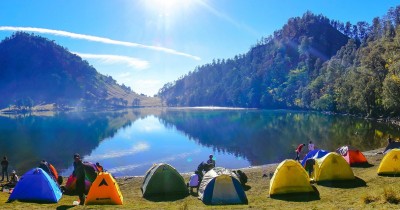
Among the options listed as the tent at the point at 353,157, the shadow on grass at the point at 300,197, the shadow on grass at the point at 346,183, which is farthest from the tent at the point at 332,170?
the tent at the point at 353,157

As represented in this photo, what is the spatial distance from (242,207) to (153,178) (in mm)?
7280

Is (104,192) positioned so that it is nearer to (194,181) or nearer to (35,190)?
(35,190)

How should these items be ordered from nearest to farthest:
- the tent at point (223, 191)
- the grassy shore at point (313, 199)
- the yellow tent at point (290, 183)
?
the grassy shore at point (313, 199) → the tent at point (223, 191) → the yellow tent at point (290, 183)

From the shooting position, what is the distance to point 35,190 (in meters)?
20.3

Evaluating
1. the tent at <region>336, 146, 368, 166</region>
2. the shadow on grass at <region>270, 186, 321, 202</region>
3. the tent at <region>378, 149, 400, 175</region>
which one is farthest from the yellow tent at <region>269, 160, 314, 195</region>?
the tent at <region>336, 146, 368, 166</region>

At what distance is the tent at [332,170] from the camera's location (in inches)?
971

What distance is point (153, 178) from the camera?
76.0ft

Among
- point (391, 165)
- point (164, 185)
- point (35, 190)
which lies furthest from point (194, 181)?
point (391, 165)

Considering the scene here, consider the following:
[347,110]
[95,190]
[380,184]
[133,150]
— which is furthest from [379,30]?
[95,190]

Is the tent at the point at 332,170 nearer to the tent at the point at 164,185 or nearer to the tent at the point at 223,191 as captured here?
the tent at the point at 223,191

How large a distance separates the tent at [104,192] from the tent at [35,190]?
2.43 metres

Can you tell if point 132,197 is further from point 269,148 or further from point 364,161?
point 269,148

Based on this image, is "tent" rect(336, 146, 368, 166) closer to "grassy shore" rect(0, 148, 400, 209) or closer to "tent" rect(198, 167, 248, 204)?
"grassy shore" rect(0, 148, 400, 209)

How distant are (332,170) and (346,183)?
1216mm
